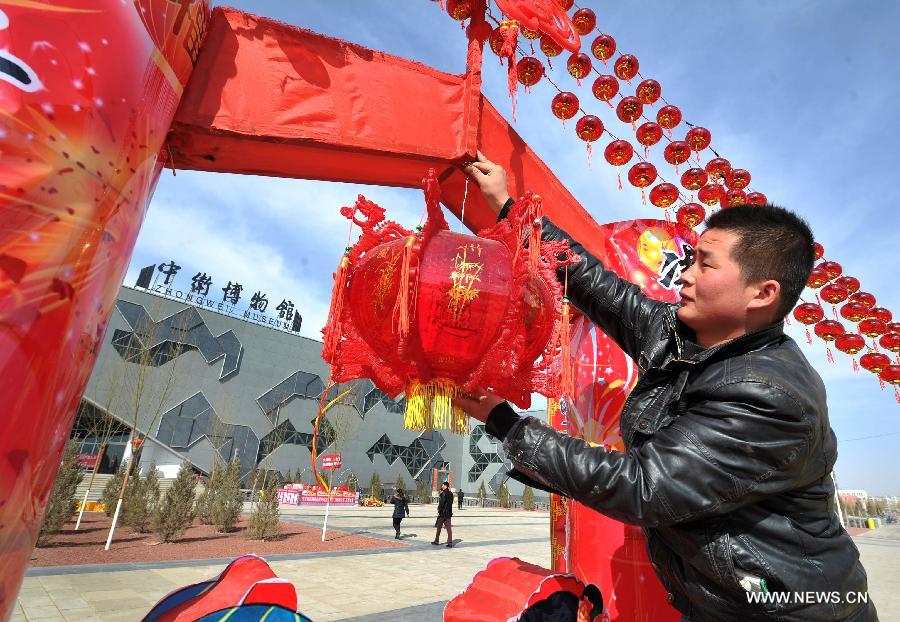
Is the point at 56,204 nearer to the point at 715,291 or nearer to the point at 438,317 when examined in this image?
the point at 438,317

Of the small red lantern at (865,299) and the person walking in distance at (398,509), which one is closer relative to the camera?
the small red lantern at (865,299)

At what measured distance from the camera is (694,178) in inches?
176

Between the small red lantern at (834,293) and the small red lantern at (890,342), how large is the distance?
100 cm

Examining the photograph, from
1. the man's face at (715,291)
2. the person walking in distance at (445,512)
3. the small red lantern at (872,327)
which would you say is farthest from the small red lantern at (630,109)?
the person walking in distance at (445,512)

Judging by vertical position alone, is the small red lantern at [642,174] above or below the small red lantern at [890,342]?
above

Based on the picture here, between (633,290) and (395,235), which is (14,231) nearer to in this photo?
(395,235)

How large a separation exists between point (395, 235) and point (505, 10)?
1404 mm

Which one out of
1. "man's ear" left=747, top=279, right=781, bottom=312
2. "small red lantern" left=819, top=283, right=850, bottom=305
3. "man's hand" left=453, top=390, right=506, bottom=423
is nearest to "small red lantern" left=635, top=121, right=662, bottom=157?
"small red lantern" left=819, top=283, right=850, bottom=305

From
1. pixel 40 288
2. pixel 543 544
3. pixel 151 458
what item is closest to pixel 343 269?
pixel 40 288

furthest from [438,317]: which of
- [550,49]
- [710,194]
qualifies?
[710,194]

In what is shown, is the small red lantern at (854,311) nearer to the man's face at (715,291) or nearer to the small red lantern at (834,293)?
the small red lantern at (834,293)

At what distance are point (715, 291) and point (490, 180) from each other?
1125 millimetres

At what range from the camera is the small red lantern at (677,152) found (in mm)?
4570

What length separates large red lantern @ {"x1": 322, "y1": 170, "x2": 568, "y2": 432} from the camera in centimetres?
143
